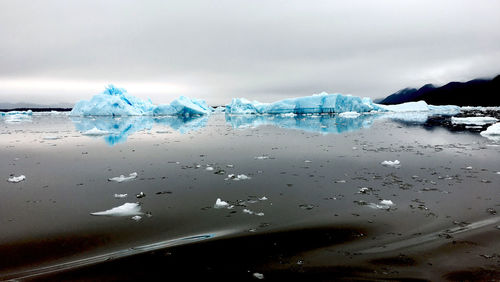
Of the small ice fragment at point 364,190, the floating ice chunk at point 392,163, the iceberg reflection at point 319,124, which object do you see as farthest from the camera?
the iceberg reflection at point 319,124

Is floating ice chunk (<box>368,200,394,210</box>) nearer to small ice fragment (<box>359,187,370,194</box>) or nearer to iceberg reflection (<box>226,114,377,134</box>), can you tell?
small ice fragment (<box>359,187,370,194</box>)

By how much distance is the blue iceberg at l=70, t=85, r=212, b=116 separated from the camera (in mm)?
39375

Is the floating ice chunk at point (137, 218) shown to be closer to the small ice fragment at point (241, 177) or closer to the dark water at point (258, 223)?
the dark water at point (258, 223)

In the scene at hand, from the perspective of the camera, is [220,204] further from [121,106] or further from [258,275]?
[121,106]

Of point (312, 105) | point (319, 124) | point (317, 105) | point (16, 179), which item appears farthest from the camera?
point (312, 105)

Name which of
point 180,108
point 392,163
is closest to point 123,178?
point 392,163

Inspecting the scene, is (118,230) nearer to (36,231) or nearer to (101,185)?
(36,231)

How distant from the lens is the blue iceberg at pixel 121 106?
39375 millimetres

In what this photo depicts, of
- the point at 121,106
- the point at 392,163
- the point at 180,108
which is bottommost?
the point at 392,163

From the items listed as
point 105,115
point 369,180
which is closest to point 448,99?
point 105,115

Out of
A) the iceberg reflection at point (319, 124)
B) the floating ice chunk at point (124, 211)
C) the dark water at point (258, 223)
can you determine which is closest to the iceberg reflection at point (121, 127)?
the iceberg reflection at point (319, 124)

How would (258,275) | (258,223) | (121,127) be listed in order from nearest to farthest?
1. (258,275)
2. (258,223)
3. (121,127)

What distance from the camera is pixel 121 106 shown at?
40094 millimetres

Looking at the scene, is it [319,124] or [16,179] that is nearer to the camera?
[16,179]
